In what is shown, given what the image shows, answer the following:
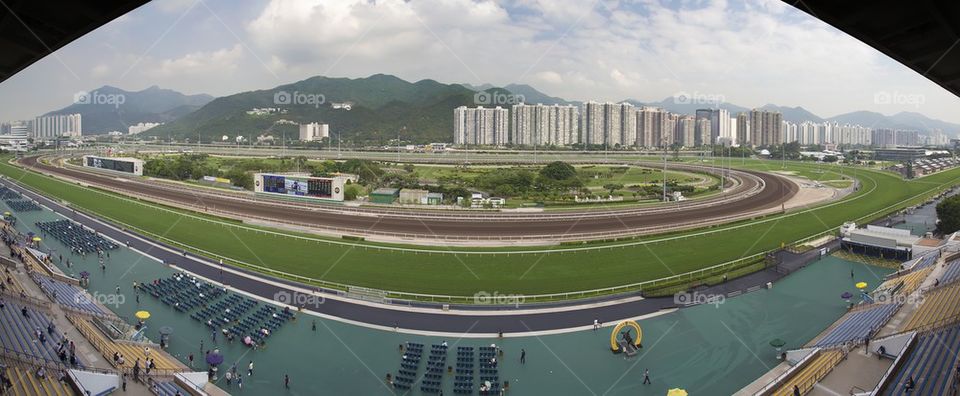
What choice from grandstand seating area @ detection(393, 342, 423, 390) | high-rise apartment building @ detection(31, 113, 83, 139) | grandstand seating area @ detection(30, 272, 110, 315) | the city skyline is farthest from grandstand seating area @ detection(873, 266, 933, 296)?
high-rise apartment building @ detection(31, 113, 83, 139)

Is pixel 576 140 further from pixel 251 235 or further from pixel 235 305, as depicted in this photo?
pixel 235 305

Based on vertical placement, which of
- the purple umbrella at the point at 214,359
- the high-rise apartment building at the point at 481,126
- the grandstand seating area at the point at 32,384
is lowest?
the purple umbrella at the point at 214,359

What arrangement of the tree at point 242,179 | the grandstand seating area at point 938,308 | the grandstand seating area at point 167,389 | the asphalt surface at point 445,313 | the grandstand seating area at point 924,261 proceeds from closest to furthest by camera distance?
the grandstand seating area at point 167,389
the grandstand seating area at point 938,308
the asphalt surface at point 445,313
the grandstand seating area at point 924,261
the tree at point 242,179

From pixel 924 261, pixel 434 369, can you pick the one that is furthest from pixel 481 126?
pixel 434 369

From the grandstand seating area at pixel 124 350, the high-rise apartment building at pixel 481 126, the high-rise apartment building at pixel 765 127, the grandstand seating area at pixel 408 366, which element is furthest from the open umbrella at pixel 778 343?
the high-rise apartment building at pixel 765 127

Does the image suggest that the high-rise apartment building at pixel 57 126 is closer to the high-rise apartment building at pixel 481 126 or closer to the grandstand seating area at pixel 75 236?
the high-rise apartment building at pixel 481 126

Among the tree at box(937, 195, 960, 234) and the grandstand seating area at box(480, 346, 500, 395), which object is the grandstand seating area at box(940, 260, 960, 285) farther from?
the grandstand seating area at box(480, 346, 500, 395)

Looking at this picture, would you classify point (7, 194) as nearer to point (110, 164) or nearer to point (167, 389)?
point (110, 164)
